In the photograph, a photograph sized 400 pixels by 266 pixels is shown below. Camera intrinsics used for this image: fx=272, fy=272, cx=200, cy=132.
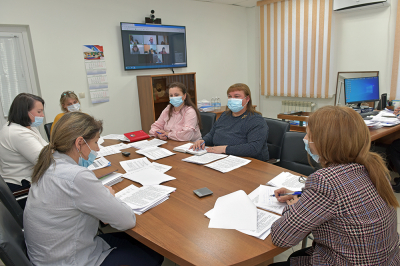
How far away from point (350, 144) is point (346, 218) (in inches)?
10.6

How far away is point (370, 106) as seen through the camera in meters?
3.85

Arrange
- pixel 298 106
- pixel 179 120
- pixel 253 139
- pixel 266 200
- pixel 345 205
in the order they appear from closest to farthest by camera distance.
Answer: pixel 345 205
pixel 266 200
pixel 253 139
pixel 179 120
pixel 298 106

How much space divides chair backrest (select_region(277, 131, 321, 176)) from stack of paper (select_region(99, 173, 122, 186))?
4.27ft

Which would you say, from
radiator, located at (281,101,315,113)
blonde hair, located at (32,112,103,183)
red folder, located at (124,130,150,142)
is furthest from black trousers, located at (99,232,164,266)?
radiator, located at (281,101,315,113)

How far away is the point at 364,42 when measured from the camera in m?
4.01

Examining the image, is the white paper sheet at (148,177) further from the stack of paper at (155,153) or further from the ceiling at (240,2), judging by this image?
the ceiling at (240,2)

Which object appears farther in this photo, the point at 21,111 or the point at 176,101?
the point at 176,101

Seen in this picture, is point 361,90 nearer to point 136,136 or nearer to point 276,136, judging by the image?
point 276,136

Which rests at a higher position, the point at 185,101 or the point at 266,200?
the point at 185,101

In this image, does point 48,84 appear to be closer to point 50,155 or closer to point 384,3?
point 50,155

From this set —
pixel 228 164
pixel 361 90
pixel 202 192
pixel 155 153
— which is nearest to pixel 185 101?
pixel 155 153

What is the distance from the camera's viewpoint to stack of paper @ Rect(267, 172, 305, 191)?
5.02 feet

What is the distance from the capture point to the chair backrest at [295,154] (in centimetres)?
209

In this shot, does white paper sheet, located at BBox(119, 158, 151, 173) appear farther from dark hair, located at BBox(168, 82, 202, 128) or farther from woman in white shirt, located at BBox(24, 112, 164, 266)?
dark hair, located at BBox(168, 82, 202, 128)
